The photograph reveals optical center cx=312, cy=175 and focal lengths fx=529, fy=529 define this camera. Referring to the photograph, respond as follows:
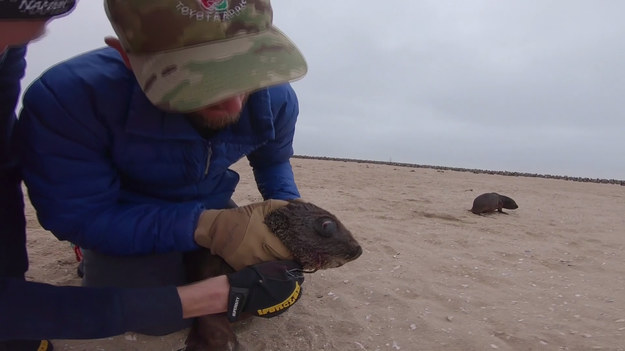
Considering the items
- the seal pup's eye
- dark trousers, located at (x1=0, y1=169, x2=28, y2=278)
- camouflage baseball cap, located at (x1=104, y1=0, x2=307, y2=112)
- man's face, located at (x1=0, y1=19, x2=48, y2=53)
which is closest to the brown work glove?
the seal pup's eye

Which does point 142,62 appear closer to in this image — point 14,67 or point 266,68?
point 266,68

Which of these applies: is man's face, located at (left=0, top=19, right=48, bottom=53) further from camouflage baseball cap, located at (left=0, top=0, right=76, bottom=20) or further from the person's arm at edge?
the person's arm at edge

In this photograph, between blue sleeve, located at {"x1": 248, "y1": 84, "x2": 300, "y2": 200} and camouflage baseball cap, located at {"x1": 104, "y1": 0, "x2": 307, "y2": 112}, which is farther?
blue sleeve, located at {"x1": 248, "y1": 84, "x2": 300, "y2": 200}

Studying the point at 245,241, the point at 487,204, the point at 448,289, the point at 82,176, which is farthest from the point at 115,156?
the point at 487,204

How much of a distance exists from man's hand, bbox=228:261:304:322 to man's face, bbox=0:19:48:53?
896mm

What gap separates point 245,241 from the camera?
181 cm

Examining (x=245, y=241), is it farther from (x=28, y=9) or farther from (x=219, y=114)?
(x=28, y=9)

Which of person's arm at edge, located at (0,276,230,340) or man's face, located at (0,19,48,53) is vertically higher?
man's face, located at (0,19,48,53)

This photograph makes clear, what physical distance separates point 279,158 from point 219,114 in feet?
2.49

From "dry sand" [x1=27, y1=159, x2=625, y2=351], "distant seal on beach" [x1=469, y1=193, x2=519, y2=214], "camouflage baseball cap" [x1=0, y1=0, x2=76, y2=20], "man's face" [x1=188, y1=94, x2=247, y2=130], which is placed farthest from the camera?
"distant seal on beach" [x1=469, y1=193, x2=519, y2=214]

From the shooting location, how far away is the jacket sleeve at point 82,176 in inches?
68.7

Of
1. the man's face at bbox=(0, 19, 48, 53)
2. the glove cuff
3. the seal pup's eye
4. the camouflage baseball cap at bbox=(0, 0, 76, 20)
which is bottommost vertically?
the glove cuff

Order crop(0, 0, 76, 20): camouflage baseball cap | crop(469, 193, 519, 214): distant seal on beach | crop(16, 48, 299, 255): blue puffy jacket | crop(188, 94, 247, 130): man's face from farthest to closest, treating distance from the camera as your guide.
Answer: crop(469, 193, 519, 214): distant seal on beach < crop(16, 48, 299, 255): blue puffy jacket < crop(188, 94, 247, 130): man's face < crop(0, 0, 76, 20): camouflage baseball cap

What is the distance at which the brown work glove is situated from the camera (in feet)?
5.94
